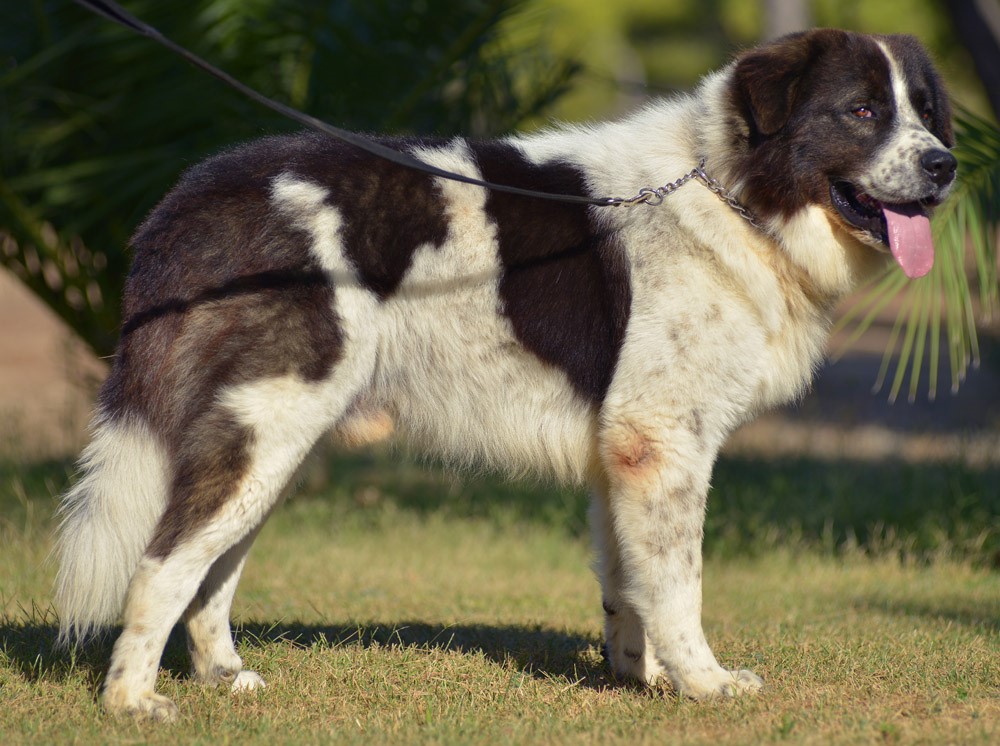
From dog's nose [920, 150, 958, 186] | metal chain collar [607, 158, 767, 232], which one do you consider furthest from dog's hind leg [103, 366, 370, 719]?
dog's nose [920, 150, 958, 186]

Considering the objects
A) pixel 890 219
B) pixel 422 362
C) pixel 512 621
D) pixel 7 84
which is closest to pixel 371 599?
pixel 512 621

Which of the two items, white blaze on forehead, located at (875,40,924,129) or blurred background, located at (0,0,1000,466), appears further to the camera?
blurred background, located at (0,0,1000,466)

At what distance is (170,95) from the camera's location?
23.7 feet

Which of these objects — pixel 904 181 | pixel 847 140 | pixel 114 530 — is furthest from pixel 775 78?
pixel 114 530

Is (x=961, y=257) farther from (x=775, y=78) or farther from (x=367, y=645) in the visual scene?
(x=367, y=645)

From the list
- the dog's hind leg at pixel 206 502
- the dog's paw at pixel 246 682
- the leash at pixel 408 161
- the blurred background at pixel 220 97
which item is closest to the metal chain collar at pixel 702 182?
the leash at pixel 408 161

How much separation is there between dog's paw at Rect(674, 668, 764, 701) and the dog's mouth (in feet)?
5.25

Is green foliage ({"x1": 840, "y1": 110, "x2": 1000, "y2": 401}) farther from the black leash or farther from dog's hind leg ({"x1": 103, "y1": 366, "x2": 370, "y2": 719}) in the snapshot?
dog's hind leg ({"x1": 103, "y1": 366, "x2": 370, "y2": 719})

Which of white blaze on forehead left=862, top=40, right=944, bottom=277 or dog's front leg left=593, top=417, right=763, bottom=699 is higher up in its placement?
white blaze on forehead left=862, top=40, right=944, bottom=277

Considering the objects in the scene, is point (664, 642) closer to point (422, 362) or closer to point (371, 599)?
point (422, 362)

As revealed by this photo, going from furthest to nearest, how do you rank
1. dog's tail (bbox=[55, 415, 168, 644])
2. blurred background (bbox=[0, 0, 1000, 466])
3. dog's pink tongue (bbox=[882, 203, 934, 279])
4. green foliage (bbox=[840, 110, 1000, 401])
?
blurred background (bbox=[0, 0, 1000, 466])
green foliage (bbox=[840, 110, 1000, 401])
dog's pink tongue (bbox=[882, 203, 934, 279])
dog's tail (bbox=[55, 415, 168, 644])

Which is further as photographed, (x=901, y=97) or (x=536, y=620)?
(x=536, y=620)

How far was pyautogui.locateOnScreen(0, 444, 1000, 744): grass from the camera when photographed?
3873mm

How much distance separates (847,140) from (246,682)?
117 inches
